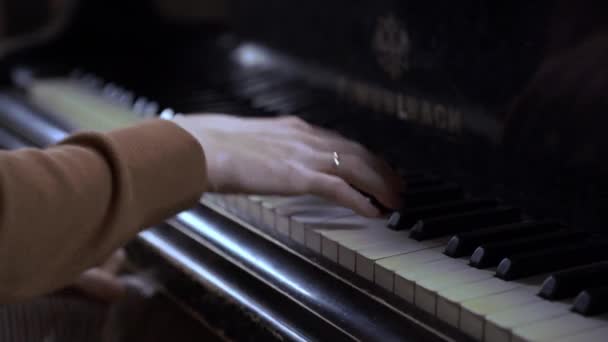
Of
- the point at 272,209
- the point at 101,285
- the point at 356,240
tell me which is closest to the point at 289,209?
the point at 272,209

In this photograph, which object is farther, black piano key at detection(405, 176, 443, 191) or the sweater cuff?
black piano key at detection(405, 176, 443, 191)

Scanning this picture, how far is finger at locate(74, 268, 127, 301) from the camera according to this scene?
4.36 feet

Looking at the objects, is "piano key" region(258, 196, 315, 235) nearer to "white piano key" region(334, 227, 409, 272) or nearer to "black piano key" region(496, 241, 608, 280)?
"white piano key" region(334, 227, 409, 272)

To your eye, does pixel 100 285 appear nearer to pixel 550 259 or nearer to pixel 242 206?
pixel 242 206

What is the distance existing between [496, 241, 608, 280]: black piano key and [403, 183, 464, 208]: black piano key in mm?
182

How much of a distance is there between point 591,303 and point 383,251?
21 cm

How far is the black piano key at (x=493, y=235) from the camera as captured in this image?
31.4 inches

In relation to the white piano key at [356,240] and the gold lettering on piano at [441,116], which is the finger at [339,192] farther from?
the gold lettering on piano at [441,116]

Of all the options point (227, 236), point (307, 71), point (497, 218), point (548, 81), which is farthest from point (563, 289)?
point (307, 71)

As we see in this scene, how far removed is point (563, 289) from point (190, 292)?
0.54 meters

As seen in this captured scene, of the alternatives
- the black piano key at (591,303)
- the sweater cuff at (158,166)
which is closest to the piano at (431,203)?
the black piano key at (591,303)

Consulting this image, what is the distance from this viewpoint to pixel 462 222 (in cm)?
87

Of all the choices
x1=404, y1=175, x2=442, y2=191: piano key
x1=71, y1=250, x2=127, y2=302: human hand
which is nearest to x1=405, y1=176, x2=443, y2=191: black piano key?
x1=404, y1=175, x2=442, y2=191: piano key

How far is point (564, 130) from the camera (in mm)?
885
